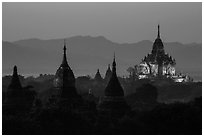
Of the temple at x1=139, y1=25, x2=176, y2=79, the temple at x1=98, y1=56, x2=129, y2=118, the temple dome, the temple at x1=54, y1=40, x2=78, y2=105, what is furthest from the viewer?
the temple at x1=139, y1=25, x2=176, y2=79

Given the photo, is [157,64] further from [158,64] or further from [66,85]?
[66,85]

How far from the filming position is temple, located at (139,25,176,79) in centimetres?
12636

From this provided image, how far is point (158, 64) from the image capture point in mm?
127125

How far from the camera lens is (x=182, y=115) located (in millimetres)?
49688

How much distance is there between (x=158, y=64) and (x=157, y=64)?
0.30 metres

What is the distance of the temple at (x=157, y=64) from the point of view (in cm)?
12636

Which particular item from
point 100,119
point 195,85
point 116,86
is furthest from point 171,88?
point 100,119

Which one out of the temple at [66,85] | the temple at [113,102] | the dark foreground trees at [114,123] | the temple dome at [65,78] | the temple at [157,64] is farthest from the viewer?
the temple at [157,64]

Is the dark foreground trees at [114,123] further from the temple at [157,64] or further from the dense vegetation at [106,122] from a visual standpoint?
the temple at [157,64]

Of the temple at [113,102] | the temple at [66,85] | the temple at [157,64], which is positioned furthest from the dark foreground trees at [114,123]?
the temple at [157,64]

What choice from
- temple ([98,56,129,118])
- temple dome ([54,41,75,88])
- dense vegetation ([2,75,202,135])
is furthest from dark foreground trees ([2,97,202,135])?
temple dome ([54,41,75,88])

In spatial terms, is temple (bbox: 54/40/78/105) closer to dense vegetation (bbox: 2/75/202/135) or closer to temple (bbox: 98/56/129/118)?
temple (bbox: 98/56/129/118)

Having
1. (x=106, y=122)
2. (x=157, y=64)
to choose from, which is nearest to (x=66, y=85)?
(x=106, y=122)

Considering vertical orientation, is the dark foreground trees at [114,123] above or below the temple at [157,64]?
below
